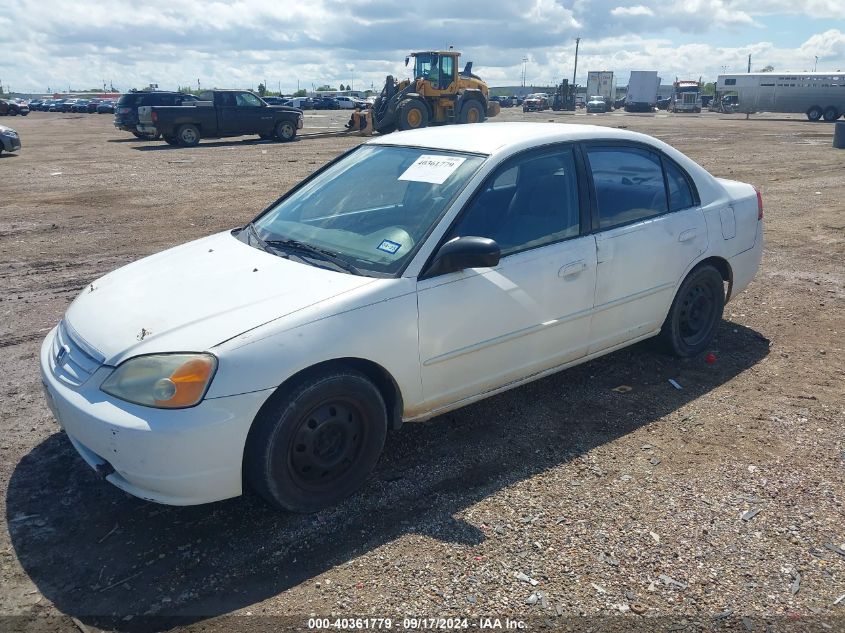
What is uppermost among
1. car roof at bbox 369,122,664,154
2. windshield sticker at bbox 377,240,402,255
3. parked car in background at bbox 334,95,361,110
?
parked car in background at bbox 334,95,361,110

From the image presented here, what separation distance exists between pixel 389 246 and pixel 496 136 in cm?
108

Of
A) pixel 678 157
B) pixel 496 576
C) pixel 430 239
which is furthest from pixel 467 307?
pixel 678 157

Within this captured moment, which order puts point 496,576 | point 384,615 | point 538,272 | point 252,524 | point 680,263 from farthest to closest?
1. point 680,263
2. point 538,272
3. point 252,524
4. point 496,576
5. point 384,615

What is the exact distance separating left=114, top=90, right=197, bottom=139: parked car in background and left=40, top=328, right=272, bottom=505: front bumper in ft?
80.4

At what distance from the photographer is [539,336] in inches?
158

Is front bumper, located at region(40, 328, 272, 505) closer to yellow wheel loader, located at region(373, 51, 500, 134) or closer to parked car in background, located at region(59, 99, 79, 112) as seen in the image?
yellow wheel loader, located at region(373, 51, 500, 134)

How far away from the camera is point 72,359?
3273 millimetres

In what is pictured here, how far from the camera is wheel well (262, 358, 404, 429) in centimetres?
313

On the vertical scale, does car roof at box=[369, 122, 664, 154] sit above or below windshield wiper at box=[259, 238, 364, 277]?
above

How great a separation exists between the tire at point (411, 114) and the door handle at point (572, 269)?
2142 cm

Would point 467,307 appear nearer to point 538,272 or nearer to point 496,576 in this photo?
point 538,272

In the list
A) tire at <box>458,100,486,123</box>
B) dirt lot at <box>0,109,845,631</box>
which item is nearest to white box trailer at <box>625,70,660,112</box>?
tire at <box>458,100,486,123</box>

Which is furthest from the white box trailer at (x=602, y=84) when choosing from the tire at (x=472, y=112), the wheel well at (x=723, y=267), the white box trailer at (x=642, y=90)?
the wheel well at (x=723, y=267)

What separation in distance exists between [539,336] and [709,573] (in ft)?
5.07
